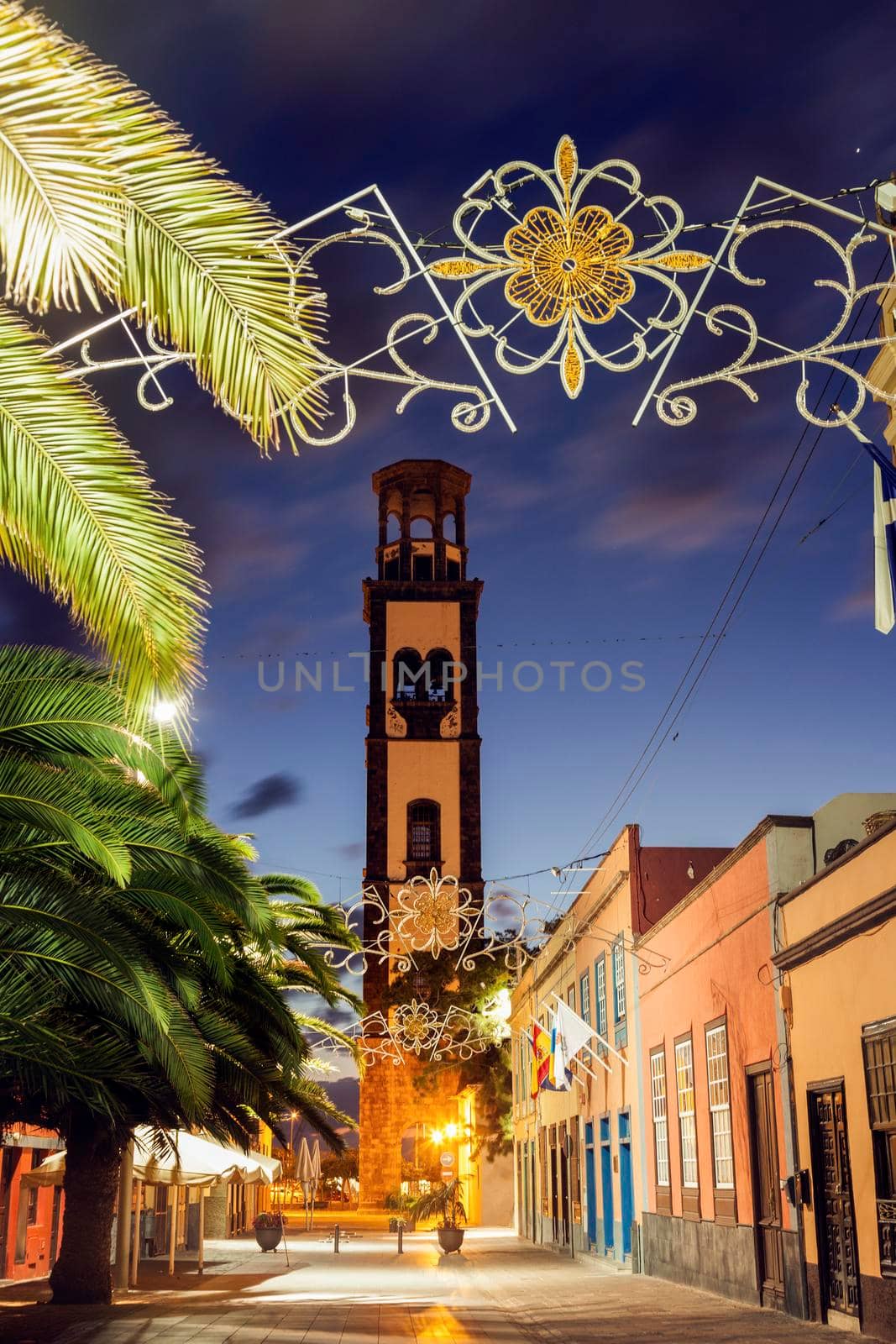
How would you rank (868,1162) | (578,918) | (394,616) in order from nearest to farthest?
(868,1162) → (578,918) → (394,616)

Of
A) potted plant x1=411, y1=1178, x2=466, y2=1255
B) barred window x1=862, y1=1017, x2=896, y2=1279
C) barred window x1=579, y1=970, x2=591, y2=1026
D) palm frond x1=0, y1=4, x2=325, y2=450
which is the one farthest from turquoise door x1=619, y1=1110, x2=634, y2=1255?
palm frond x1=0, y1=4, x2=325, y2=450

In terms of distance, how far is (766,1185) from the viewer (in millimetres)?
15828

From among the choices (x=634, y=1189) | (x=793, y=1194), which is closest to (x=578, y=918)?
(x=634, y=1189)

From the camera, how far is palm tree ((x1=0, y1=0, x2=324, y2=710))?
467 cm

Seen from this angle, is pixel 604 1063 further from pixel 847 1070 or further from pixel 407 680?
pixel 407 680

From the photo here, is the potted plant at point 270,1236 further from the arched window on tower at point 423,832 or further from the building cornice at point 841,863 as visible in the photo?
the building cornice at point 841,863

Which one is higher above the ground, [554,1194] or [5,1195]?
[5,1195]

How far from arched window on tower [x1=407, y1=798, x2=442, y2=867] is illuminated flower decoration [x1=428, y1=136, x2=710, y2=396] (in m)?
41.9

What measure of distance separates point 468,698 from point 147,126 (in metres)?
45.8

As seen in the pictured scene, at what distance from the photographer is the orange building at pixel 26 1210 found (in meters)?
22.2

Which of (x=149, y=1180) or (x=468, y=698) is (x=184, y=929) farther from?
(x=468, y=698)

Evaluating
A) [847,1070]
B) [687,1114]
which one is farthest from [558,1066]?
[847,1070]

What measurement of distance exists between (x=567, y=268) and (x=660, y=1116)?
17137 mm

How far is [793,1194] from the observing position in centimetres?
1430
